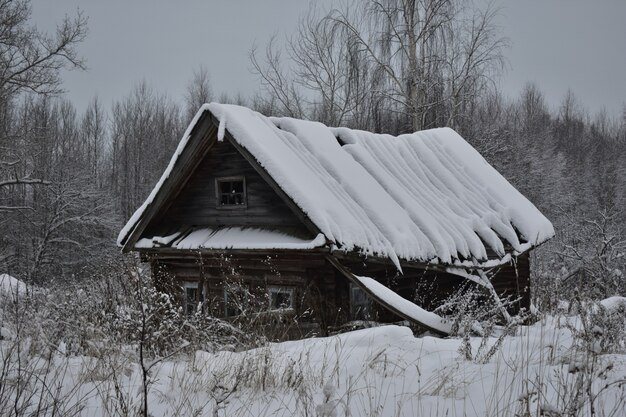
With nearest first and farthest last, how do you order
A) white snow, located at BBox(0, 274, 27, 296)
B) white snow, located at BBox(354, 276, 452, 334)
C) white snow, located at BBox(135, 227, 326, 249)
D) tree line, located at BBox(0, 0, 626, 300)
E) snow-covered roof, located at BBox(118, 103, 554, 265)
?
white snow, located at BBox(0, 274, 27, 296) < white snow, located at BBox(354, 276, 452, 334) < snow-covered roof, located at BBox(118, 103, 554, 265) < white snow, located at BBox(135, 227, 326, 249) < tree line, located at BBox(0, 0, 626, 300)

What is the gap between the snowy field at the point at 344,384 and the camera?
9.12 feet

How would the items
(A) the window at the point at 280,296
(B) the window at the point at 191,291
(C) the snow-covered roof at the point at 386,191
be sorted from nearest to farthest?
(C) the snow-covered roof at the point at 386,191, (A) the window at the point at 280,296, (B) the window at the point at 191,291

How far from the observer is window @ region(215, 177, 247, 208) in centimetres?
1077

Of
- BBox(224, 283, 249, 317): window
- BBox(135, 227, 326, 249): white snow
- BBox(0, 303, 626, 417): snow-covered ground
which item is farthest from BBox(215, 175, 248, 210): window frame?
BBox(0, 303, 626, 417): snow-covered ground

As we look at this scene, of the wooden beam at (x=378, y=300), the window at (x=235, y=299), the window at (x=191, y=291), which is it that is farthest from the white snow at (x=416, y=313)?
the window at (x=191, y=291)

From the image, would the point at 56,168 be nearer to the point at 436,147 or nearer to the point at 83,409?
the point at 436,147

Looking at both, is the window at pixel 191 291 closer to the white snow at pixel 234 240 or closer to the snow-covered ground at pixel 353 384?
the white snow at pixel 234 240

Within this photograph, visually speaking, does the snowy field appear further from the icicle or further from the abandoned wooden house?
the icicle

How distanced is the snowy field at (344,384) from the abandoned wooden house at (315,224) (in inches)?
145

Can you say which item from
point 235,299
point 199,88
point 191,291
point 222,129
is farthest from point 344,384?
point 199,88

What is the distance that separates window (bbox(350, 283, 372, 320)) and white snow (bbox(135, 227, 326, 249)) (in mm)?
1526

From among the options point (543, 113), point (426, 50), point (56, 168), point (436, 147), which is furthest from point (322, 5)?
point (543, 113)

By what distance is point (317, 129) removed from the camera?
1176cm

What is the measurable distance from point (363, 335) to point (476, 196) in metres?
9.06
